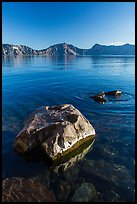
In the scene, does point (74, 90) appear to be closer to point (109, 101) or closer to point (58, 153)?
point (109, 101)

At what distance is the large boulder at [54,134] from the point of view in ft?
39.7

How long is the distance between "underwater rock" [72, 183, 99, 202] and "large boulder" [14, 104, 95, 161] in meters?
2.55

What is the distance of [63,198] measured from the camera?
966 cm

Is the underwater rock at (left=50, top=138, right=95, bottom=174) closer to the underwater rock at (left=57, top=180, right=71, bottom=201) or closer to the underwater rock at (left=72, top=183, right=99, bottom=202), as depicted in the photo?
the underwater rock at (left=57, top=180, right=71, bottom=201)

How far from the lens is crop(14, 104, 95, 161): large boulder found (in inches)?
476

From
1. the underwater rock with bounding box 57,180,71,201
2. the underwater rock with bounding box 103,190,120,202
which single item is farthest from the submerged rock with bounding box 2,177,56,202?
the underwater rock with bounding box 103,190,120,202

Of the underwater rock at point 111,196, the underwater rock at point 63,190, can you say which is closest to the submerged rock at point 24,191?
the underwater rock at point 63,190

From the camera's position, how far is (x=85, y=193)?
9.90 meters

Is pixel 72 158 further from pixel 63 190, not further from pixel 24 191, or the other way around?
pixel 24 191

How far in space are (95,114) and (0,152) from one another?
1028 cm

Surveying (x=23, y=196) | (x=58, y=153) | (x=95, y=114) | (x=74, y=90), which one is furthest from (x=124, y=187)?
(x=74, y=90)

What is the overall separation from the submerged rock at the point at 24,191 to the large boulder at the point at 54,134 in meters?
2.17

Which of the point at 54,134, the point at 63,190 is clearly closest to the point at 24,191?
the point at 63,190

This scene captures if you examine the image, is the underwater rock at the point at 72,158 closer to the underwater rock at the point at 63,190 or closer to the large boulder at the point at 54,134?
the large boulder at the point at 54,134
